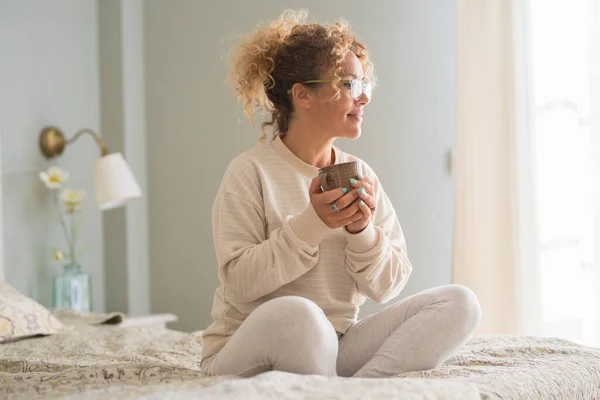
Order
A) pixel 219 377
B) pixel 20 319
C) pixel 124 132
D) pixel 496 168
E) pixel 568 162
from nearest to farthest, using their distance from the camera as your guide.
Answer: pixel 219 377, pixel 20 319, pixel 568 162, pixel 496 168, pixel 124 132

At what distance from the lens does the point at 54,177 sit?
11.4 feet

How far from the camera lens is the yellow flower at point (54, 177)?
3436 mm

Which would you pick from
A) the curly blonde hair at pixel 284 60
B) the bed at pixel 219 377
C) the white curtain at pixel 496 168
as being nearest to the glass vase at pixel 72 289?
the bed at pixel 219 377

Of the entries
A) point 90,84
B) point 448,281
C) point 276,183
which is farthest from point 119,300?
point 276,183

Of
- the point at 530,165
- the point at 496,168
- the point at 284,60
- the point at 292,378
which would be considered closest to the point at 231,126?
the point at 496,168

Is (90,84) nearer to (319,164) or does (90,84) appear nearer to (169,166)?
(169,166)

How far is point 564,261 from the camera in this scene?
2.88 metres

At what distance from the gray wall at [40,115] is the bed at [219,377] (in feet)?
3.27

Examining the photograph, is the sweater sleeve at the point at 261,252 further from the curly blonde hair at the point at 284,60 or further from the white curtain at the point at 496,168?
the white curtain at the point at 496,168

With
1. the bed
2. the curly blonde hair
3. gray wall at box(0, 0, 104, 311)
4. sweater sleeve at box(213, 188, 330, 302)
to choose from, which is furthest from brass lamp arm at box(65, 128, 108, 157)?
sweater sleeve at box(213, 188, 330, 302)

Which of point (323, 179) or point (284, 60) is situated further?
point (284, 60)

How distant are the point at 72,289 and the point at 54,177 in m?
0.49

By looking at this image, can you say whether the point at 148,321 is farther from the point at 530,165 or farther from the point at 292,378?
the point at 292,378

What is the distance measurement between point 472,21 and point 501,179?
0.61 meters
